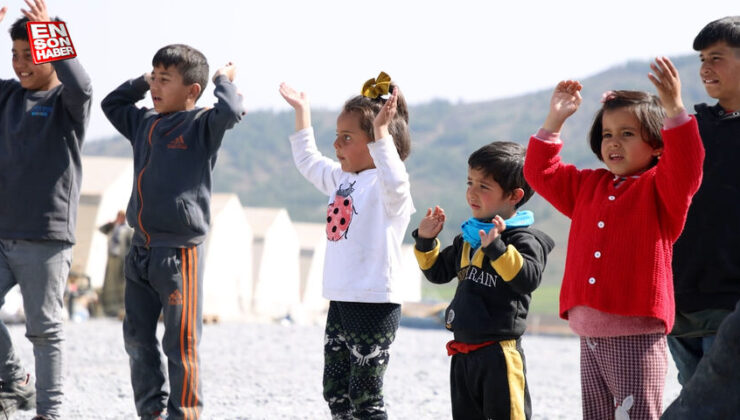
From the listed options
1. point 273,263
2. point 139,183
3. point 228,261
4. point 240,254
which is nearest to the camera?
point 139,183

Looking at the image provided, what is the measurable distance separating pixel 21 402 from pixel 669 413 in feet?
10.9

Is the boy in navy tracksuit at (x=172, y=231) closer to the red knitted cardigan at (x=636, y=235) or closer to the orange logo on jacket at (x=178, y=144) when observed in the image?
the orange logo on jacket at (x=178, y=144)

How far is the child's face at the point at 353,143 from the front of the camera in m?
3.95

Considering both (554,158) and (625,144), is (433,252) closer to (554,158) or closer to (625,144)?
(554,158)

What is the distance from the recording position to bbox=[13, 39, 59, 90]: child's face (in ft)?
14.9

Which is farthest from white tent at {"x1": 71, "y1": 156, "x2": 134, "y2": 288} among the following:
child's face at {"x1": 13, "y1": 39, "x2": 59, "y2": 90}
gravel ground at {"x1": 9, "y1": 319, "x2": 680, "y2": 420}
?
child's face at {"x1": 13, "y1": 39, "x2": 59, "y2": 90}

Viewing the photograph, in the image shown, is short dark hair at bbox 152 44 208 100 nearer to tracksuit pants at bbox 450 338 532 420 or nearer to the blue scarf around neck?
the blue scarf around neck

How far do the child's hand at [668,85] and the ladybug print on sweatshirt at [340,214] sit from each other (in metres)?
1.38

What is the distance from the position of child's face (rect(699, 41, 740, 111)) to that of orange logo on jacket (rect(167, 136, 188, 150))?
6.81 feet

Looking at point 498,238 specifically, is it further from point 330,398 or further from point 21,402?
point 21,402

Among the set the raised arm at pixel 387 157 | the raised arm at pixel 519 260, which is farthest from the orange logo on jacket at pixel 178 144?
the raised arm at pixel 519 260

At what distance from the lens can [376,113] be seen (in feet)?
13.0

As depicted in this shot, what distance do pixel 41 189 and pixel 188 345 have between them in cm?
103


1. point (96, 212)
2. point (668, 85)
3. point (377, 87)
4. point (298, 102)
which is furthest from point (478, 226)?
point (96, 212)
